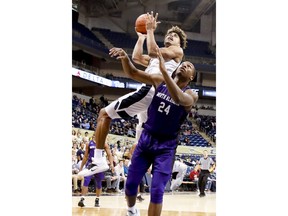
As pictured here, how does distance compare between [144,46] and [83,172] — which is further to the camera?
[83,172]

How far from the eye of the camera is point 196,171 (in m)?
4.36

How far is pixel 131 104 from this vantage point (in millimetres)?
3975

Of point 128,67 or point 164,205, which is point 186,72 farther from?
point 164,205

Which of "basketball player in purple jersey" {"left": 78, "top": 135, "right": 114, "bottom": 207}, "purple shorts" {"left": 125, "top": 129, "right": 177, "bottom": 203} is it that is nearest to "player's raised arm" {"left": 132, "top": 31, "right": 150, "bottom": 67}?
"purple shorts" {"left": 125, "top": 129, "right": 177, "bottom": 203}

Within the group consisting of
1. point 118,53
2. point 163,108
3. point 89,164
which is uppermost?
point 118,53

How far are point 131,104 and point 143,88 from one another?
0.16m

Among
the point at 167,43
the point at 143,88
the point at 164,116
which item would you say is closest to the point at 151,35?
the point at 167,43

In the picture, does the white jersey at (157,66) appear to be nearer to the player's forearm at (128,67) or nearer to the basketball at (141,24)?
the player's forearm at (128,67)

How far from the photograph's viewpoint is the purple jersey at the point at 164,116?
3.79 meters

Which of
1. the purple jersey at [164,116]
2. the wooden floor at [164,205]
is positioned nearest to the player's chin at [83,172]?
the wooden floor at [164,205]

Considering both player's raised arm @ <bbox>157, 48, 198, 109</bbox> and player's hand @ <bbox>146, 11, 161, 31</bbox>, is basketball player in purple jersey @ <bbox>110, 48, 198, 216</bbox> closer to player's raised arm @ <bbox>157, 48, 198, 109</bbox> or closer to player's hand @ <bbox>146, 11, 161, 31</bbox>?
player's raised arm @ <bbox>157, 48, 198, 109</bbox>

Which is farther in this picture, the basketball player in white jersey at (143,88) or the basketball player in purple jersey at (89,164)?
the basketball player in purple jersey at (89,164)
